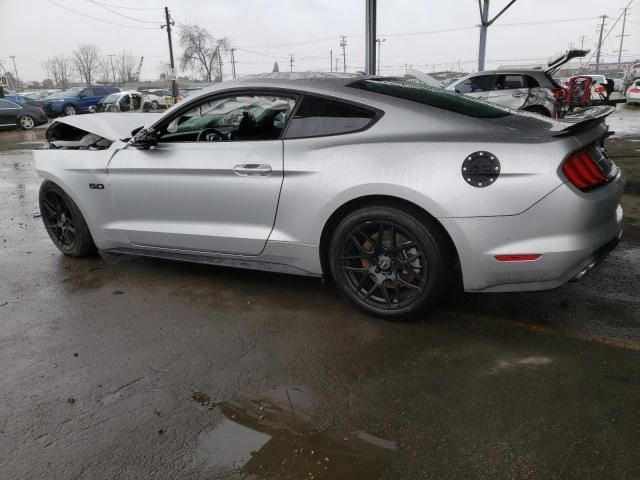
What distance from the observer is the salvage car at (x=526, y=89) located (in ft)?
40.1

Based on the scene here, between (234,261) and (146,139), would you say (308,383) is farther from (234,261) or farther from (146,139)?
(146,139)

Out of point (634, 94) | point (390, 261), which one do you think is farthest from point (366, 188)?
point (634, 94)

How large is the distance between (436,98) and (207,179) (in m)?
1.58

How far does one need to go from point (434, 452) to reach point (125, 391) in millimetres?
1525

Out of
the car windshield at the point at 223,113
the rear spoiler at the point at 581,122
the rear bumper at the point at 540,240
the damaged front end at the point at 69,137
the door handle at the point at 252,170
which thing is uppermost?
the car windshield at the point at 223,113

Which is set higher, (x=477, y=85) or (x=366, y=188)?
(x=477, y=85)

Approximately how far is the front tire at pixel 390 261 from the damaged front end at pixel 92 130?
2.01m

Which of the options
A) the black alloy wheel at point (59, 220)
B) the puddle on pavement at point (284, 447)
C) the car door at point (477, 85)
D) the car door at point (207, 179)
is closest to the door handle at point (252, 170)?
the car door at point (207, 179)

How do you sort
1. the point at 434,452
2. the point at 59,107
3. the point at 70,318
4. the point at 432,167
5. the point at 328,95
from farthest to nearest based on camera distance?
the point at 59,107 < the point at 70,318 < the point at 328,95 < the point at 432,167 < the point at 434,452

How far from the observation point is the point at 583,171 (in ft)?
9.04

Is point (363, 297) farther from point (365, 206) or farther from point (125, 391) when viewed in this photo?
point (125, 391)

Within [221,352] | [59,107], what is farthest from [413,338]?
[59,107]

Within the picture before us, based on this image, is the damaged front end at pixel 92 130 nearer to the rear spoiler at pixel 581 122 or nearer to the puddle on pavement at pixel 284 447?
the puddle on pavement at pixel 284 447

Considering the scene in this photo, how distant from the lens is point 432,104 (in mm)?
3137
